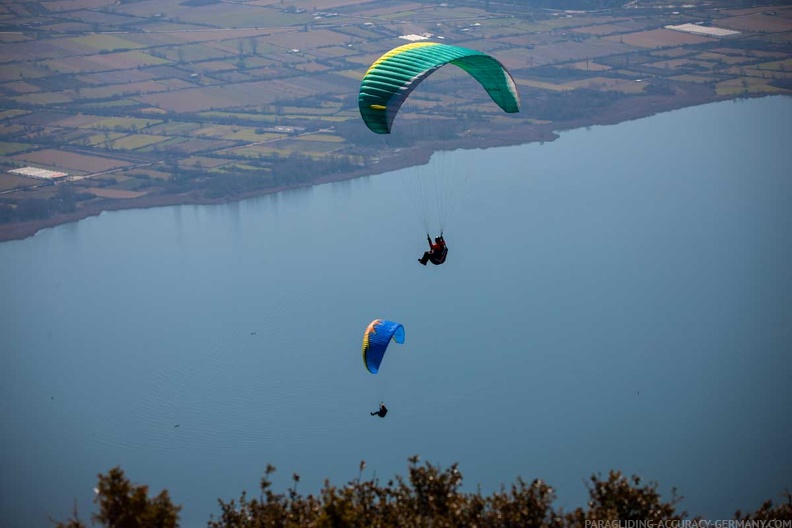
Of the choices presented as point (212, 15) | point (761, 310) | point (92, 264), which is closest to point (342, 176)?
point (92, 264)

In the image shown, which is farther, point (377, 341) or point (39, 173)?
point (39, 173)

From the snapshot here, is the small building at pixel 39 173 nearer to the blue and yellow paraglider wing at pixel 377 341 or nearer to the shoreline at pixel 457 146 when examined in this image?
the shoreline at pixel 457 146

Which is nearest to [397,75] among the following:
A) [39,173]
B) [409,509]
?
[409,509]

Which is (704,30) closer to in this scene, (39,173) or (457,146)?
(457,146)

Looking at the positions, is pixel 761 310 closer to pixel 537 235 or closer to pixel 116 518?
pixel 537 235

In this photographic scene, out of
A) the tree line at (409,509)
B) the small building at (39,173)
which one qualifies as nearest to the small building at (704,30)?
the small building at (39,173)

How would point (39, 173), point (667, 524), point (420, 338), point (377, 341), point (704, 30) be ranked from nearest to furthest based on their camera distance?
point (667, 524) → point (377, 341) → point (420, 338) → point (39, 173) → point (704, 30)
